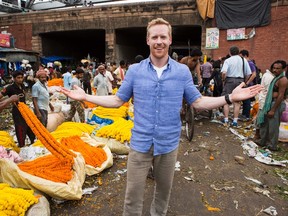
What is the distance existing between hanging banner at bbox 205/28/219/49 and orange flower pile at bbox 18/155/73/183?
12.9 m

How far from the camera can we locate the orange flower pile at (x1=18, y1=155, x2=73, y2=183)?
2945mm

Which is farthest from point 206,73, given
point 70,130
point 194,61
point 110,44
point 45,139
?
point 110,44

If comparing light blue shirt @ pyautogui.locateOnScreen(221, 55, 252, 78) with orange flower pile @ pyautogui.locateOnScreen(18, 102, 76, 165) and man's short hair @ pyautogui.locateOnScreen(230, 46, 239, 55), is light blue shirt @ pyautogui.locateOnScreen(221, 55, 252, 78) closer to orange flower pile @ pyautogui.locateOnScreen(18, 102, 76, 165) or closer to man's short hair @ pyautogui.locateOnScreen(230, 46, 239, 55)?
man's short hair @ pyautogui.locateOnScreen(230, 46, 239, 55)

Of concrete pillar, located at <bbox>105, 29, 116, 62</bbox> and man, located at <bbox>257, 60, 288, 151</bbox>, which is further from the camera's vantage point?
concrete pillar, located at <bbox>105, 29, 116, 62</bbox>

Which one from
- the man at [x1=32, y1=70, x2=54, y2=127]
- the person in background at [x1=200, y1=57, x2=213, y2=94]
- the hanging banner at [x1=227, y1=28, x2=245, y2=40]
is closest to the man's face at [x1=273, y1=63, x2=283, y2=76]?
the person in background at [x1=200, y1=57, x2=213, y2=94]

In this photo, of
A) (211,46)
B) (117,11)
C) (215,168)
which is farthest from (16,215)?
(117,11)

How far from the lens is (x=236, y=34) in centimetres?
1350

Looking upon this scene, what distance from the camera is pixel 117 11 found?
50.3ft

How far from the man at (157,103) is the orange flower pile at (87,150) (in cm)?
176

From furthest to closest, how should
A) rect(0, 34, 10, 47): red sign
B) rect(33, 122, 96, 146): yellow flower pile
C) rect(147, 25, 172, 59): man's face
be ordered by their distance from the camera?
rect(0, 34, 10, 47): red sign
rect(33, 122, 96, 146): yellow flower pile
rect(147, 25, 172, 59): man's face

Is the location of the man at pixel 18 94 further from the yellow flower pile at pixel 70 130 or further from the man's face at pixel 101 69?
the man's face at pixel 101 69

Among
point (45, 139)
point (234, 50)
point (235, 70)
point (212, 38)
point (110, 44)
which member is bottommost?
point (45, 139)

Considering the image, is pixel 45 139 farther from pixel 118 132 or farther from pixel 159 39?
pixel 159 39

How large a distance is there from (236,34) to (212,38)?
136cm
